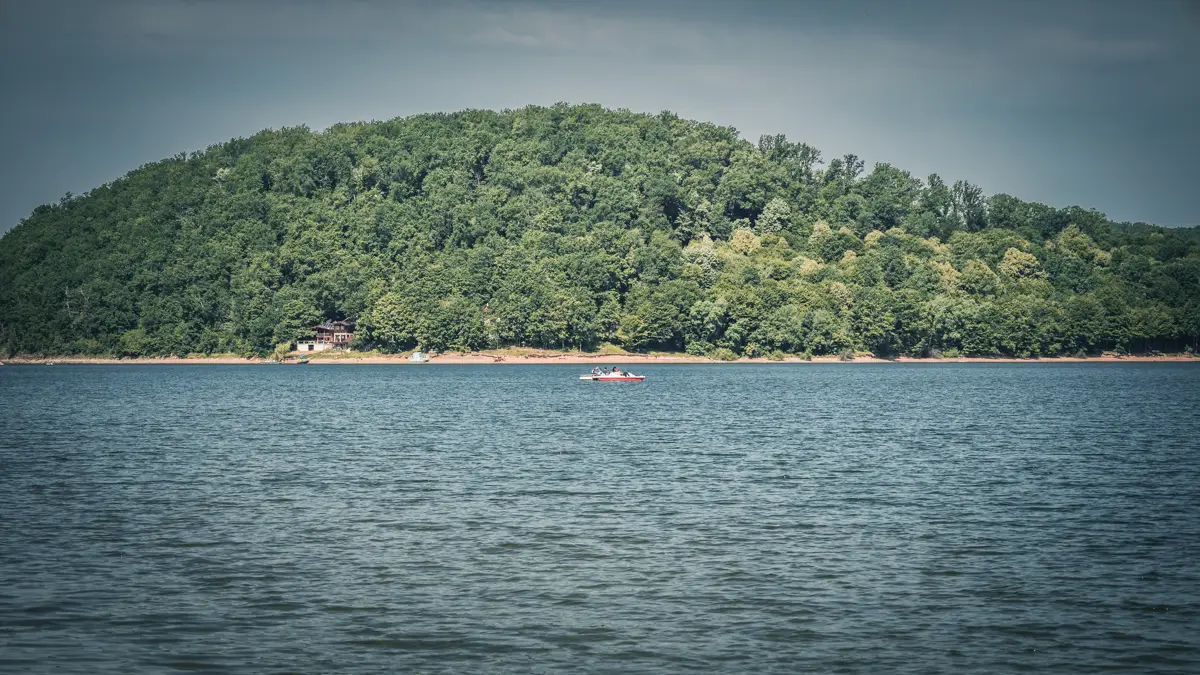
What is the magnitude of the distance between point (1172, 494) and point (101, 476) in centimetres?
4399

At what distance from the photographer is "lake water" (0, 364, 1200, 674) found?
23.4m

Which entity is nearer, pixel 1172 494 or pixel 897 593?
pixel 897 593

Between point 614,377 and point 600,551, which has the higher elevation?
point 614,377

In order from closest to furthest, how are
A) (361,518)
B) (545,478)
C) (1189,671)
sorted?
(1189,671) < (361,518) < (545,478)

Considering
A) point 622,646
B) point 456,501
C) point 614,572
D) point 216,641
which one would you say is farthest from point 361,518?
point 622,646

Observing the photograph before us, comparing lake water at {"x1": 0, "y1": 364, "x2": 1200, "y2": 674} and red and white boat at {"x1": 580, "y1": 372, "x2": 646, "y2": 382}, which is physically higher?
red and white boat at {"x1": 580, "y1": 372, "x2": 646, "y2": 382}

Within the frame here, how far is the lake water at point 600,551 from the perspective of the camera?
23.4 meters

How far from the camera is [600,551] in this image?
32.8 metres

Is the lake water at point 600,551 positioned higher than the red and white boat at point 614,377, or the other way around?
the red and white boat at point 614,377

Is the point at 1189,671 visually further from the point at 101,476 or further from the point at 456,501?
the point at 101,476

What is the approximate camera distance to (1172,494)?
4484 centimetres

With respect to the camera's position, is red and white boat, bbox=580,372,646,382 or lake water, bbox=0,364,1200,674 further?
red and white boat, bbox=580,372,646,382

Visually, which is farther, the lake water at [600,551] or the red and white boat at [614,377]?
the red and white boat at [614,377]

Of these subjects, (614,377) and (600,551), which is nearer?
(600,551)
